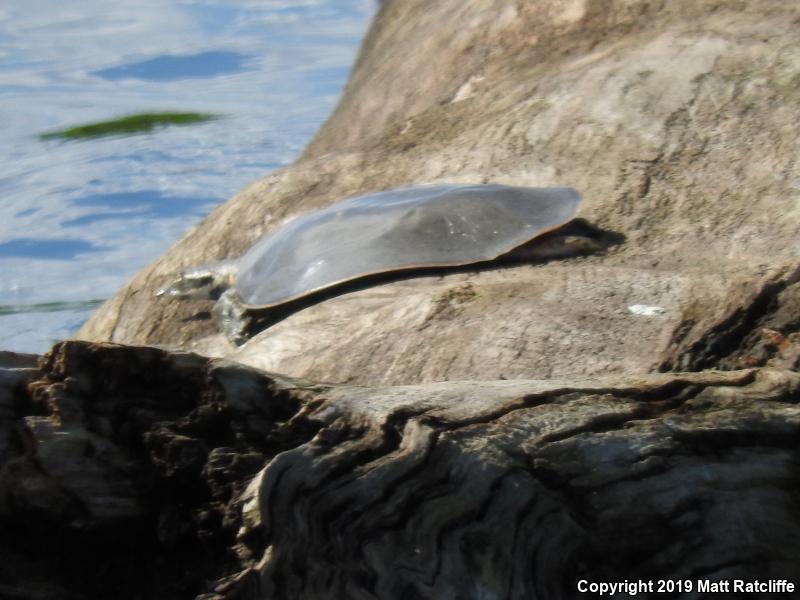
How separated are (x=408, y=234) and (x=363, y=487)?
1.85 m

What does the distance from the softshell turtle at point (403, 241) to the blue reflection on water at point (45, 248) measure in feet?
18.3

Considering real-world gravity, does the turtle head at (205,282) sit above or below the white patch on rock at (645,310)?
above

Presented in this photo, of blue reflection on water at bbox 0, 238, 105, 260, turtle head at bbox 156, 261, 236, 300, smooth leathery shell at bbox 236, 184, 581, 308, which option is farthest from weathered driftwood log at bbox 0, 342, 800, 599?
blue reflection on water at bbox 0, 238, 105, 260

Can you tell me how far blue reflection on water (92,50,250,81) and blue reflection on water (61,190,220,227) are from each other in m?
1.96

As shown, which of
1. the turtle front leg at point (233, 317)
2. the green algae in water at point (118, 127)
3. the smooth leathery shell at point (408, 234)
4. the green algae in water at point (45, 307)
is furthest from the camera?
the green algae in water at point (118, 127)

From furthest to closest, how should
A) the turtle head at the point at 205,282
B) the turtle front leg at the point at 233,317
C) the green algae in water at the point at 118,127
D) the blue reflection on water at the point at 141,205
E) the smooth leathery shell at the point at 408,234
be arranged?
the green algae in water at the point at 118,127 → the blue reflection on water at the point at 141,205 → the turtle head at the point at 205,282 → the turtle front leg at the point at 233,317 → the smooth leathery shell at the point at 408,234

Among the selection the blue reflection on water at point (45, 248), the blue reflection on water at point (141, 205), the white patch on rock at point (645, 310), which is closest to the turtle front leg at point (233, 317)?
the white patch on rock at point (645, 310)

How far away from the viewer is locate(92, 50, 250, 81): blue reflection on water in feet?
39.3

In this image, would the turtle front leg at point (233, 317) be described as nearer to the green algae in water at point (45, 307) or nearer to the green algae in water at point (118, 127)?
the green algae in water at point (45, 307)

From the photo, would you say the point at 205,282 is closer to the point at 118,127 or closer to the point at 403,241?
the point at 403,241

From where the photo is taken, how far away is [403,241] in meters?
3.80

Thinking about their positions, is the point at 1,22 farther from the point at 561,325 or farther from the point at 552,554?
the point at 552,554

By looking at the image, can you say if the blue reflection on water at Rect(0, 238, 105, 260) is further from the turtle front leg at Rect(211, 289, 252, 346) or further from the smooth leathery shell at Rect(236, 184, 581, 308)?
the smooth leathery shell at Rect(236, 184, 581, 308)

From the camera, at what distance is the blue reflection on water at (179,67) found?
11977 millimetres
